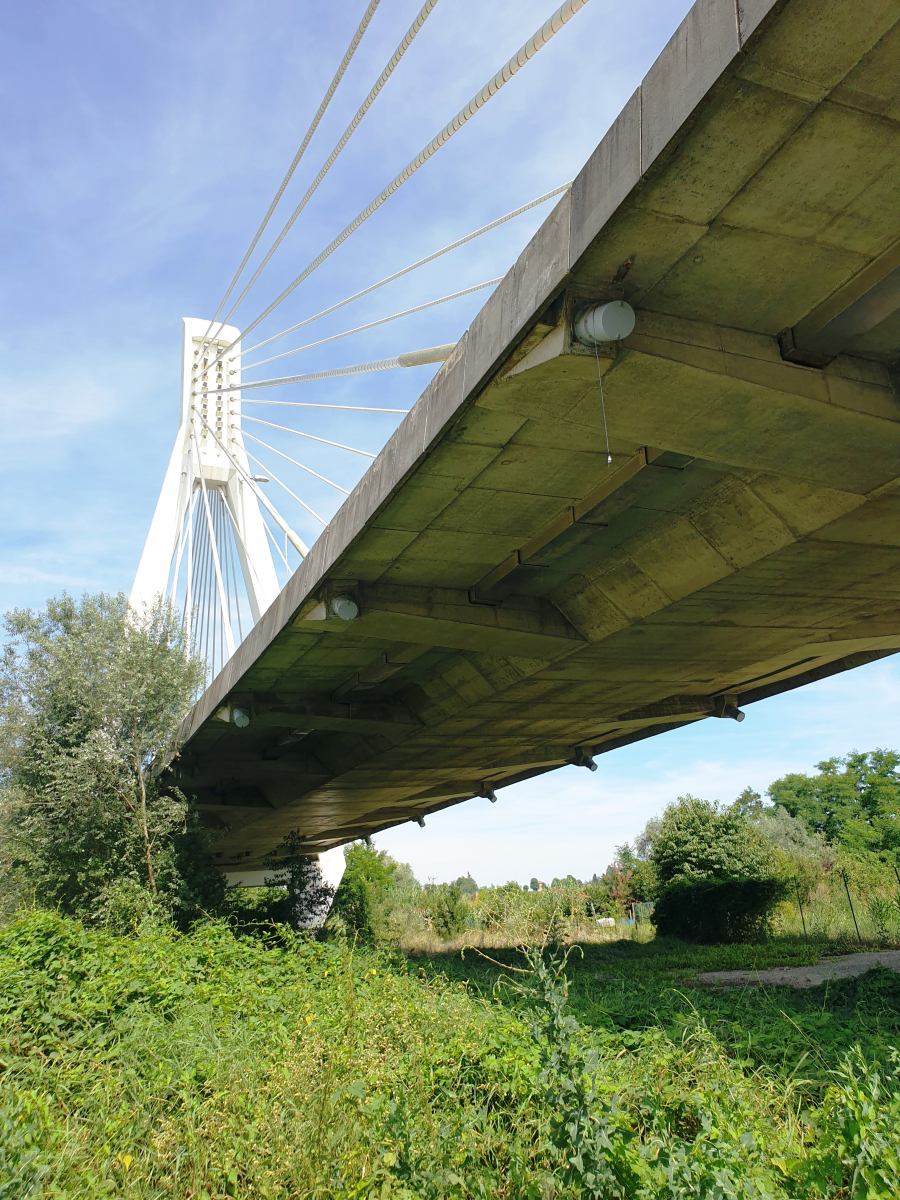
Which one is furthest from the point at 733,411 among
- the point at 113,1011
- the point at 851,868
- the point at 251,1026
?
the point at 851,868

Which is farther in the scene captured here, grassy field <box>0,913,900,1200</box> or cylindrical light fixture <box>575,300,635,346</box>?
cylindrical light fixture <box>575,300,635,346</box>

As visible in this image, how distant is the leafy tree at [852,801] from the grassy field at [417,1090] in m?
52.8

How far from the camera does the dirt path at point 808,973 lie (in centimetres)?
1309

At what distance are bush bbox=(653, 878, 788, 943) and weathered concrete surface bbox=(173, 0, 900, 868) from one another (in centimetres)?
877

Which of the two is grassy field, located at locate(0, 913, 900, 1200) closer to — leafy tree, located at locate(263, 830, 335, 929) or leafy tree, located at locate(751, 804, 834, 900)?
leafy tree, located at locate(263, 830, 335, 929)

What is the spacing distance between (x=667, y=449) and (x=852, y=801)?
2528 inches

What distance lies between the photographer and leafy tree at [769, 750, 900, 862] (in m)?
56.7

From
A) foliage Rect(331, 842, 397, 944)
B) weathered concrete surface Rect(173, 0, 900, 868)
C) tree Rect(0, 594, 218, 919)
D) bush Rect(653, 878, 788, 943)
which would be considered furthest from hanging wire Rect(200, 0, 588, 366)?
bush Rect(653, 878, 788, 943)

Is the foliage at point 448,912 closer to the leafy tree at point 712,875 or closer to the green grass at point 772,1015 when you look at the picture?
the leafy tree at point 712,875

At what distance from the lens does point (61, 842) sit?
14.9 m

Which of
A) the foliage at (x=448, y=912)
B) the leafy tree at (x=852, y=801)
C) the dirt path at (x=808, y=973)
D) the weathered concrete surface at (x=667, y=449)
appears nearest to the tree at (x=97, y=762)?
the weathered concrete surface at (x=667, y=449)

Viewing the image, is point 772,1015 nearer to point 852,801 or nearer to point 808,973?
point 808,973

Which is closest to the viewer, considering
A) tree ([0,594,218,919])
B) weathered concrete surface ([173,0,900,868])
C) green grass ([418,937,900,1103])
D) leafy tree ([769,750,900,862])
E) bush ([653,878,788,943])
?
weathered concrete surface ([173,0,900,868])

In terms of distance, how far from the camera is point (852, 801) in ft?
204
